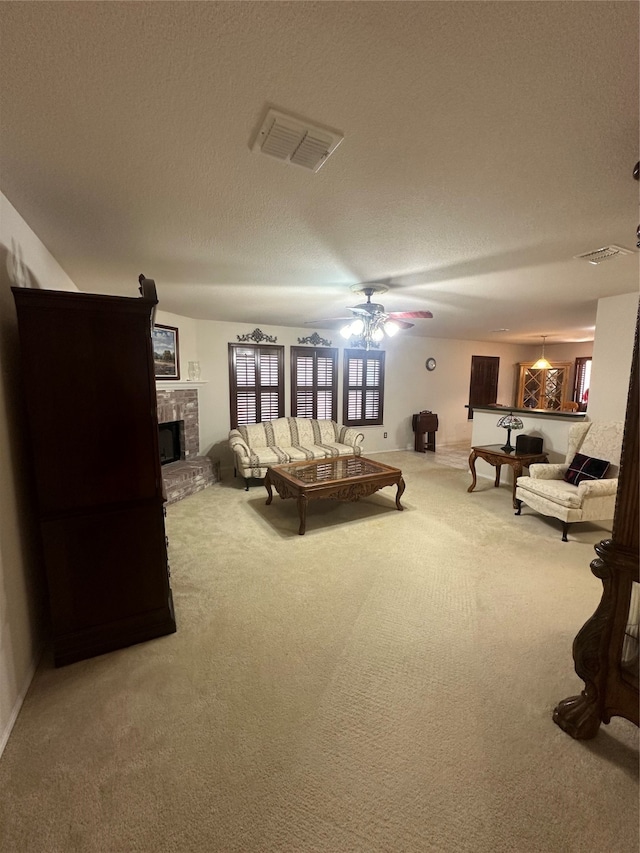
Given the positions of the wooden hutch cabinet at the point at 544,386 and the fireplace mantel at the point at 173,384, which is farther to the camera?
the wooden hutch cabinet at the point at 544,386

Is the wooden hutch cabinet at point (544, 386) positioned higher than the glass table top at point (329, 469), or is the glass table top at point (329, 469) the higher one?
the wooden hutch cabinet at point (544, 386)

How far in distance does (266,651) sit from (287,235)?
2.48 m

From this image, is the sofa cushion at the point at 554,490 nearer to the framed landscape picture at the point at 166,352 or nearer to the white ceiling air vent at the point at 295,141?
the white ceiling air vent at the point at 295,141

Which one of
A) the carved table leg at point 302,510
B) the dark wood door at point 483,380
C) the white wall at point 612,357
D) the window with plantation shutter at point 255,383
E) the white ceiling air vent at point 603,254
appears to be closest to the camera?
the white ceiling air vent at point 603,254

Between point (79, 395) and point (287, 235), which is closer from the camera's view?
point (79, 395)

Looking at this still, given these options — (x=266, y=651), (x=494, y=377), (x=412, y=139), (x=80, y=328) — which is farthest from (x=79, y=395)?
(x=494, y=377)

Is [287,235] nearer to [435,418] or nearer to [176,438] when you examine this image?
[176,438]

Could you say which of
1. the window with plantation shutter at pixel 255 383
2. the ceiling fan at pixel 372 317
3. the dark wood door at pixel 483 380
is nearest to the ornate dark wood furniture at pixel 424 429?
the dark wood door at pixel 483 380

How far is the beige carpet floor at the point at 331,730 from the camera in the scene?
1.16 meters

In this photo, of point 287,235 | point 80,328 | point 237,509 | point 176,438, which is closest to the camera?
point 80,328

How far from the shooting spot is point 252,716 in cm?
155

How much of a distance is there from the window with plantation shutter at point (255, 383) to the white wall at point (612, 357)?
14.6 feet

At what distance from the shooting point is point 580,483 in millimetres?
3242

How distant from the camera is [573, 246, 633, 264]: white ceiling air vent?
92.8 inches
